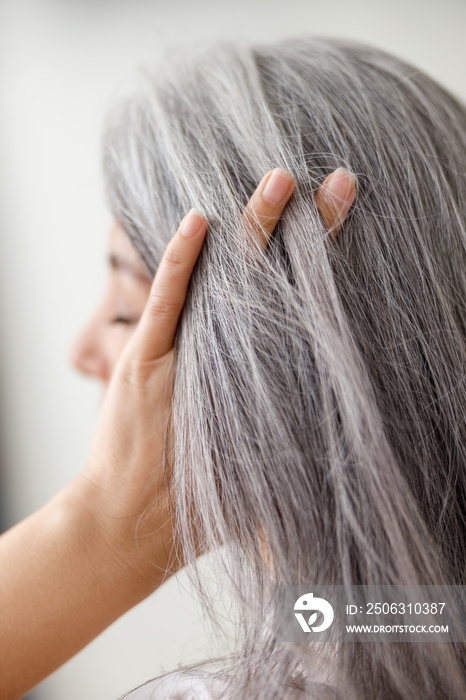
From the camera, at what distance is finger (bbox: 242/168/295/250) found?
0.42m

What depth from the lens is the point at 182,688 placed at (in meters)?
0.46

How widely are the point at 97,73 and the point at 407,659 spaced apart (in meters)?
1.17

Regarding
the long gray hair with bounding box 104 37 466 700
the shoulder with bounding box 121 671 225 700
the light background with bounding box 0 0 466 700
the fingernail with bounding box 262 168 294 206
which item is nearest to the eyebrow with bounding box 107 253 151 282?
the long gray hair with bounding box 104 37 466 700

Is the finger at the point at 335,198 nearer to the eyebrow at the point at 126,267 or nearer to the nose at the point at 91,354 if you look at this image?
the eyebrow at the point at 126,267

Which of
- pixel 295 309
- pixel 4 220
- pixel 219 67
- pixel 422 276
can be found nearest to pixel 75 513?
pixel 295 309

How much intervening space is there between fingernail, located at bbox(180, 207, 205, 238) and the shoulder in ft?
1.30

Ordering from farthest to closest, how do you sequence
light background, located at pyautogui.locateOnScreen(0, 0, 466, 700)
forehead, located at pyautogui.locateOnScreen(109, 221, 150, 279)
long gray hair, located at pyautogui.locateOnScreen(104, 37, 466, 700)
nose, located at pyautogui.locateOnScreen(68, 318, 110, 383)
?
light background, located at pyautogui.locateOnScreen(0, 0, 466, 700), nose, located at pyautogui.locateOnScreen(68, 318, 110, 383), forehead, located at pyautogui.locateOnScreen(109, 221, 150, 279), long gray hair, located at pyautogui.locateOnScreen(104, 37, 466, 700)

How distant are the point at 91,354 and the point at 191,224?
0.35m

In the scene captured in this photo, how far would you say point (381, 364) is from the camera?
43 cm

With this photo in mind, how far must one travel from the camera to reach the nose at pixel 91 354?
0.71 metres

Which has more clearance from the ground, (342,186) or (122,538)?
(342,186)

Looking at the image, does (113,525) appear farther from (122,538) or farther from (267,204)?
(267,204)

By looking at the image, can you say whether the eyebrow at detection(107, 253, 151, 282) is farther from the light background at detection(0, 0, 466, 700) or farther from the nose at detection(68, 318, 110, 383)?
the light background at detection(0, 0, 466, 700)

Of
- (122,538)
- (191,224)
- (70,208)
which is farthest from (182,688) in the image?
(70,208)
